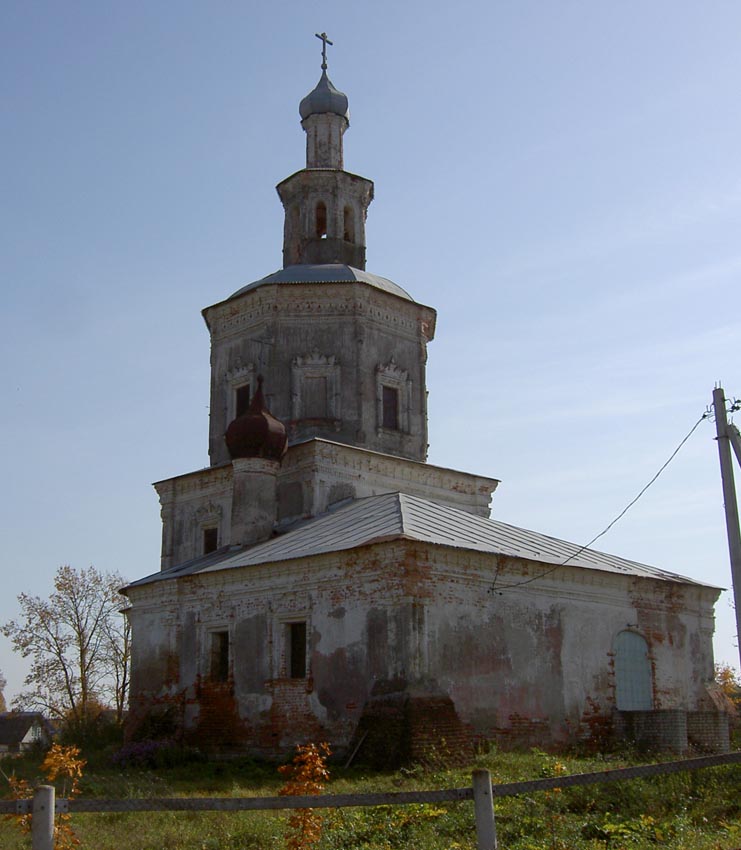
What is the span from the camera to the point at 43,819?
5820 millimetres

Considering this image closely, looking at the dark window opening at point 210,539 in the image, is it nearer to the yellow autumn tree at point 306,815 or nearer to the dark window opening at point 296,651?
the dark window opening at point 296,651

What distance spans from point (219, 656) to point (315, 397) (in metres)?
5.62

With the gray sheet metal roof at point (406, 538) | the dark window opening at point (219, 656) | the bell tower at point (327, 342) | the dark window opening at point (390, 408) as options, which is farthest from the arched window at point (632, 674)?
the dark window opening at point (219, 656)

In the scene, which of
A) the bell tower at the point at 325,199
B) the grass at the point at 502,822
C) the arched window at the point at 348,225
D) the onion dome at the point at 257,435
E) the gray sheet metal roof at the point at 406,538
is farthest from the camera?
the arched window at the point at 348,225

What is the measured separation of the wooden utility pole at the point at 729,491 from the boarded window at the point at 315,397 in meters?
9.52

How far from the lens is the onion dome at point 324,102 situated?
22906 millimetres

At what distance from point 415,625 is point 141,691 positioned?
6.94m

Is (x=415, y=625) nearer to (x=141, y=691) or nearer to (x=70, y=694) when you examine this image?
(x=141, y=691)

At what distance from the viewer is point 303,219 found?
72.3 ft

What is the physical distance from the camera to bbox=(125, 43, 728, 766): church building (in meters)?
14.1

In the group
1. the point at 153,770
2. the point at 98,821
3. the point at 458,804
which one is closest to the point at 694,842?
the point at 458,804

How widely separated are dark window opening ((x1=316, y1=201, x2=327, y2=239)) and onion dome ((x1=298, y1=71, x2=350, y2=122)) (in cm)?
249

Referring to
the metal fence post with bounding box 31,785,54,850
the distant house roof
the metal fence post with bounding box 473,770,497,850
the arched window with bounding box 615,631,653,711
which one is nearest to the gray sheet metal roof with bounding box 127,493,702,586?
the arched window with bounding box 615,631,653,711

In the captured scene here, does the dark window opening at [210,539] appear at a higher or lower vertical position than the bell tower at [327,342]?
lower
